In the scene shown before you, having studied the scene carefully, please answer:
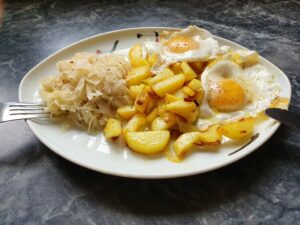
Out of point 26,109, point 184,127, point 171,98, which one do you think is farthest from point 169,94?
point 26,109

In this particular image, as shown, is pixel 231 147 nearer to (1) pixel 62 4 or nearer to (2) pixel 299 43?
(2) pixel 299 43

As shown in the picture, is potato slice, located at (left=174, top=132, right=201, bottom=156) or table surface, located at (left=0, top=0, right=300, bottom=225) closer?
table surface, located at (left=0, top=0, right=300, bottom=225)

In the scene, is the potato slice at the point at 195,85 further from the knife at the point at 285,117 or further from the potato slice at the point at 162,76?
the knife at the point at 285,117

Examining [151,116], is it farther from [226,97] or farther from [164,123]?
[226,97]

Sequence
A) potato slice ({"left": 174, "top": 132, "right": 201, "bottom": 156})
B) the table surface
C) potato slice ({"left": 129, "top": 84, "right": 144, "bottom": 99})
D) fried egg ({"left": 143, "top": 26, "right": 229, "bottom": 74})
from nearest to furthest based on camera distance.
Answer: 1. the table surface
2. potato slice ({"left": 174, "top": 132, "right": 201, "bottom": 156})
3. potato slice ({"left": 129, "top": 84, "right": 144, "bottom": 99})
4. fried egg ({"left": 143, "top": 26, "right": 229, "bottom": 74})

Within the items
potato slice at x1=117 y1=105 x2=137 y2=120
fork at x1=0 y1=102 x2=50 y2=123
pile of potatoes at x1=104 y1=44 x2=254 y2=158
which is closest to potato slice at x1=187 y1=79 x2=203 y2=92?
pile of potatoes at x1=104 y1=44 x2=254 y2=158

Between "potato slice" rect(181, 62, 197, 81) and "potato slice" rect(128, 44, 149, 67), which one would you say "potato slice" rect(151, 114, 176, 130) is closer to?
"potato slice" rect(181, 62, 197, 81)
